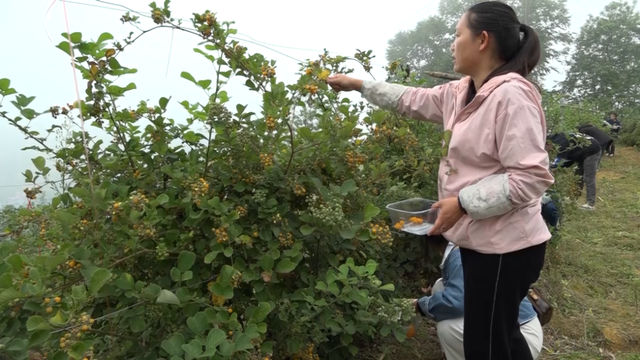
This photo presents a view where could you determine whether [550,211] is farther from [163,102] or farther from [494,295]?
[163,102]

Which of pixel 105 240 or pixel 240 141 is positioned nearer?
pixel 105 240

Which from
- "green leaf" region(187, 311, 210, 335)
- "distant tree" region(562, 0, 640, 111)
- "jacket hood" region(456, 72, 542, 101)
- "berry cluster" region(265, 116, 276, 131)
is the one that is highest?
"distant tree" region(562, 0, 640, 111)

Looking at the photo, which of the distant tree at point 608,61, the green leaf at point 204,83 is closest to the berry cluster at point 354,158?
the green leaf at point 204,83

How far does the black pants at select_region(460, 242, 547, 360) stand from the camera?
1.42 meters

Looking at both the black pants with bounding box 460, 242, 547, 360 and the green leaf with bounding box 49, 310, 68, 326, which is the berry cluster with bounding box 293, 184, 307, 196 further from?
the green leaf with bounding box 49, 310, 68, 326

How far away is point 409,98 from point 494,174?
1.66 ft

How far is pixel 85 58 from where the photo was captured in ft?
4.33

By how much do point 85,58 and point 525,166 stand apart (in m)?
1.22

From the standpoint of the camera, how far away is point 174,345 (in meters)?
1.04

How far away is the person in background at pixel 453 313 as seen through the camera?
5.84 ft

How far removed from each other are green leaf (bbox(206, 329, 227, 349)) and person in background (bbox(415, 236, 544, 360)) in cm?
104

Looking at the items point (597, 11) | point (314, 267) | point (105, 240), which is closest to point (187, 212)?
point (105, 240)

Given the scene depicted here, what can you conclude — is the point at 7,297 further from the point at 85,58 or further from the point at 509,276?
the point at 509,276

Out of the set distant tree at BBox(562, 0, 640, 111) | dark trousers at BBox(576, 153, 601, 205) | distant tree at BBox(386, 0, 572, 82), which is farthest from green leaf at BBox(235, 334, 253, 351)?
distant tree at BBox(562, 0, 640, 111)
